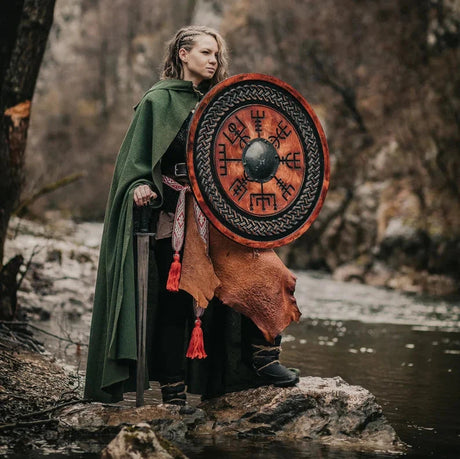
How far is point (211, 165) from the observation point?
4.17 m

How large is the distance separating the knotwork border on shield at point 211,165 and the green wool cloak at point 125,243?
0.73 feet

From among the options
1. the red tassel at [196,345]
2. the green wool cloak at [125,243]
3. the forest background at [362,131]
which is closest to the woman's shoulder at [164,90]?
the green wool cloak at [125,243]

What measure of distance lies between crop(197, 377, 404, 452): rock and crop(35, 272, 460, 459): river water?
0.45ft

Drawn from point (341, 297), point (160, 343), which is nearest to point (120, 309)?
point (160, 343)

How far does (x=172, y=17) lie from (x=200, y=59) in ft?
159

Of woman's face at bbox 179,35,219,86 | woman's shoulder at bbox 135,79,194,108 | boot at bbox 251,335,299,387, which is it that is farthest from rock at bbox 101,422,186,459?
woman's face at bbox 179,35,219,86

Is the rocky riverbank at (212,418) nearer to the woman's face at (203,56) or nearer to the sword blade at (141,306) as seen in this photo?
the sword blade at (141,306)

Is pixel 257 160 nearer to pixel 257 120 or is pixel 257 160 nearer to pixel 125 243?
pixel 257 120

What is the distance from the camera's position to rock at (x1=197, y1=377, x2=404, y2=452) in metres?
4.20

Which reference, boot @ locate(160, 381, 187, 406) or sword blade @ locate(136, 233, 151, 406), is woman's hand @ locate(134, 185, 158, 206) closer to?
sword blade @ locate(136, 233, 151, 406)

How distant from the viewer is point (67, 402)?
4227 mm

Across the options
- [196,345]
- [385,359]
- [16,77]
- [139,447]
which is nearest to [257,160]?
[196,345]

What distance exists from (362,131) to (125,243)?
2210cm

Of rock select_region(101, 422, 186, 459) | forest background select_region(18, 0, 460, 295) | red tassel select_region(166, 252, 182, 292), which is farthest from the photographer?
forest background select_region(18, 0, 460, 295)
